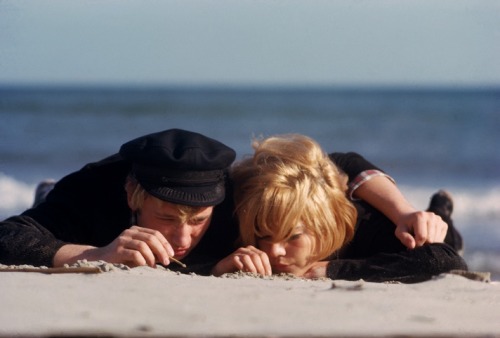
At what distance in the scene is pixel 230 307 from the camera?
2018mm

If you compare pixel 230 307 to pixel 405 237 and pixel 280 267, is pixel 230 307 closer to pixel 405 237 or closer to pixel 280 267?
pixel 280 267

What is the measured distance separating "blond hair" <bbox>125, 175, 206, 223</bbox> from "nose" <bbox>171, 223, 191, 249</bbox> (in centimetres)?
3

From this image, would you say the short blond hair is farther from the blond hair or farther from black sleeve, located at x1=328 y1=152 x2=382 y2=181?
black sleeve, located at x1=328 y1=152 x2=382 y2=181

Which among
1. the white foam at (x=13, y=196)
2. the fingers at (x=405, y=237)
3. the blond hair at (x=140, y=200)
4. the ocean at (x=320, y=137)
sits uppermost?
the blond hair at (x=140, y=200)

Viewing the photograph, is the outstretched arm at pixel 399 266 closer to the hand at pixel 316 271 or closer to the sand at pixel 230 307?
the hand at pixel 316 271

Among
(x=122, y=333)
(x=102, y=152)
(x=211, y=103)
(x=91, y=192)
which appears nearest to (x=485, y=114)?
(x=211, y=103)

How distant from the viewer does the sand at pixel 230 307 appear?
5.88 ft

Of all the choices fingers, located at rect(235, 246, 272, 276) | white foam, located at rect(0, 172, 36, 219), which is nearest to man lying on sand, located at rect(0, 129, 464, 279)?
fingers, located at rect(235, 246, 272, 276)

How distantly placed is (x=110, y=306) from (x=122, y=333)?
0.26 m

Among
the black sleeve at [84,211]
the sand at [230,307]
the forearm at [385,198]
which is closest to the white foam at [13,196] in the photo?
the black sleeve at [84,211]

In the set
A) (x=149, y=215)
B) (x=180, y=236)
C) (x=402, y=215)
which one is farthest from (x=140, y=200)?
(x=402, y=215)

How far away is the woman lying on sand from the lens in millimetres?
3035

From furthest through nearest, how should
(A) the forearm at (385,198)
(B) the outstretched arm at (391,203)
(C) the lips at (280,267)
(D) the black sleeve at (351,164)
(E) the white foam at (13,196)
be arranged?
(E) the white foam at (13,196)
(D) the black sleeve at (351,164)
(A) the forearm at (385,198)
(B) the outstretched arm at (391,203)
(C) the lips at (280,267)

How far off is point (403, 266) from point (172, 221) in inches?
36.7
